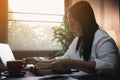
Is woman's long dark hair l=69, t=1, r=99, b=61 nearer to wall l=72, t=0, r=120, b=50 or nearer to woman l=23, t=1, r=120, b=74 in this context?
woman l=23, t=1, r=120, b=74

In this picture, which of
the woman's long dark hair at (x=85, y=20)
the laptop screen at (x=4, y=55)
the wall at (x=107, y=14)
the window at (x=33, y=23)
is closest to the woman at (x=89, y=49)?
the woman's long dark hair at (x=85, y=20)

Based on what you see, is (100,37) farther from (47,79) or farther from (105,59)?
(47,79)

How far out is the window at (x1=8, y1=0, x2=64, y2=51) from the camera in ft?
12.4

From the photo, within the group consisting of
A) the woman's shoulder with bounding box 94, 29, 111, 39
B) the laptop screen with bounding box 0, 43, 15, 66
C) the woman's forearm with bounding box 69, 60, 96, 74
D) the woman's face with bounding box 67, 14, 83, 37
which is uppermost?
the woman's face with bounding box 67, 14, 83, 37

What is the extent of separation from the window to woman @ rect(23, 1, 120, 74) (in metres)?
2.18

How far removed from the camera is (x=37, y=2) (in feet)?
12.8

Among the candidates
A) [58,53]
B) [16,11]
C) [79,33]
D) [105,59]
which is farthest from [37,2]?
[105,59]

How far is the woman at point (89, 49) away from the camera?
129cm

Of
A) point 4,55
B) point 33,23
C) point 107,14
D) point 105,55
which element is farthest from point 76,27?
point 107,14

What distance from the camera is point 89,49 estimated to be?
59.4 inches

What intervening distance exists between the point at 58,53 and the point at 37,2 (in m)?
0.95

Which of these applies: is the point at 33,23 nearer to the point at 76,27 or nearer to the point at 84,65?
the point at 76,27

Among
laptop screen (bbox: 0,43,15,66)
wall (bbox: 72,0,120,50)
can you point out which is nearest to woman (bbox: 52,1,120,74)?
laptop screen (bbox: 0,43,15,66)

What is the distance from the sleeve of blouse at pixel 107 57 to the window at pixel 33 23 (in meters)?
2.57
